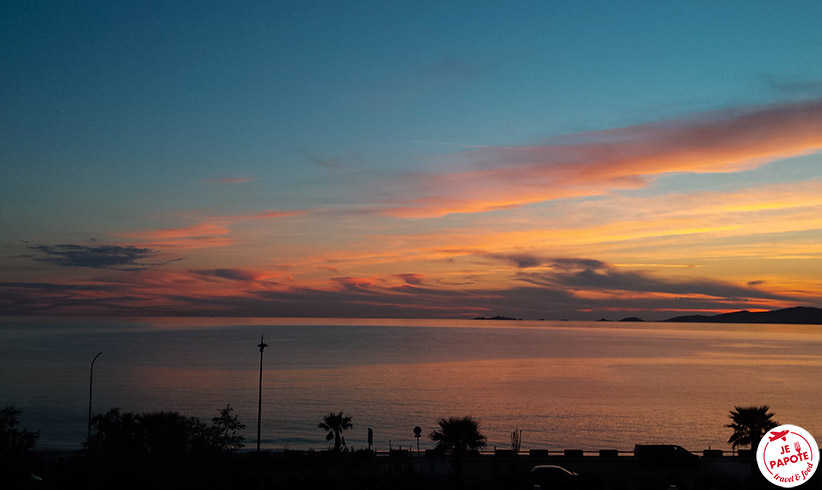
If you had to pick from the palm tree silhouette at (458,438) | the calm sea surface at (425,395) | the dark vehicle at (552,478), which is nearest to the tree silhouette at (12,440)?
the palm tree silhouette at (458,438)

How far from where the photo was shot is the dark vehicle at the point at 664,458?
41.5 meters

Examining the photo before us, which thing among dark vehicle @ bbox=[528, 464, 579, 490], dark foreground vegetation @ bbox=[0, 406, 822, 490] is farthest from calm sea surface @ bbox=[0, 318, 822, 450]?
dark vehicle @ bbox=[528, 464, 579, 490]

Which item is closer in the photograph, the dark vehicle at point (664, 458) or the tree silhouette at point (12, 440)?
the tree silhouette at point (12, 440)

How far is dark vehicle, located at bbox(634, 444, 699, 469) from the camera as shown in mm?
41469

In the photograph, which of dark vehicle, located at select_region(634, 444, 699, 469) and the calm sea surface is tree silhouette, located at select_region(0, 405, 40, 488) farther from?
the calm sea surface

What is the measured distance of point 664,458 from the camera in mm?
41594

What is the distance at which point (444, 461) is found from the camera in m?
44.2

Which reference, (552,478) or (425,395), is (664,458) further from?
(425,395)

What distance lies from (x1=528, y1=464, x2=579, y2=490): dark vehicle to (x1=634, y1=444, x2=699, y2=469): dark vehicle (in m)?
8.94

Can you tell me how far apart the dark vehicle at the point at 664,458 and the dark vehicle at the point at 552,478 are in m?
8.94

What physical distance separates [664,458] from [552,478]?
11.1 metres

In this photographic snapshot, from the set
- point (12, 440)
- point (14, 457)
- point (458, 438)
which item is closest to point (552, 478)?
point (458, 438)

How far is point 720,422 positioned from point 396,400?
1882 inches

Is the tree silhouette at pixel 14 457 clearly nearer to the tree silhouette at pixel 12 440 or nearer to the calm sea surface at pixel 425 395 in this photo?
the tree silhouette at pixel 12 440
